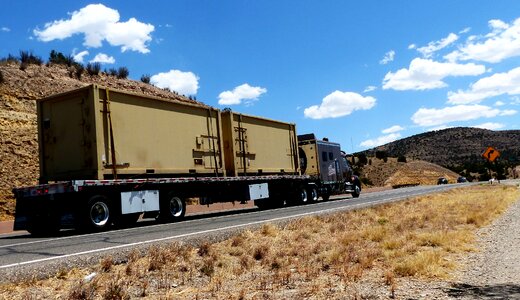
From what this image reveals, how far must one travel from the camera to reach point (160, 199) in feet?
51.8

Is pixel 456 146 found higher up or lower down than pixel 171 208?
higher up

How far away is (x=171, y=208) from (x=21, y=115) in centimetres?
1641

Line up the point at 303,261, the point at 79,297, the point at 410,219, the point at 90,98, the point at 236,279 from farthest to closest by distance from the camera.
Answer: the point at 90,98, the point at 410,219, the point at 303,261, the point at 236,279, the point at 79,297

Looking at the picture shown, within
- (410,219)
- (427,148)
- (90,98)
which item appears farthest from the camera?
(427,148)

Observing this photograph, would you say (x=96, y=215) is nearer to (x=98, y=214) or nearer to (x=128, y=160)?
(x=98, y=214)

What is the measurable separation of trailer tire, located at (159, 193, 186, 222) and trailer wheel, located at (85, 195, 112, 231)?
219 cm

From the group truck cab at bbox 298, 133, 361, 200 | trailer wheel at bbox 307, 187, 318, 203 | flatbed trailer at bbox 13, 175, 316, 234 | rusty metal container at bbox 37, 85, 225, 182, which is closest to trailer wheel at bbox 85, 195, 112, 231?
flatbed trailer at bbox 13, 175, 316, 234

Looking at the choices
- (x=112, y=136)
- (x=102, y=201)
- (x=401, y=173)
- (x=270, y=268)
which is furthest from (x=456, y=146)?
(x=270, y=268)

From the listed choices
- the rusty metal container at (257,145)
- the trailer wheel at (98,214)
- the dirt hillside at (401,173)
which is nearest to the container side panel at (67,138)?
the trailer wheel at (98,214)

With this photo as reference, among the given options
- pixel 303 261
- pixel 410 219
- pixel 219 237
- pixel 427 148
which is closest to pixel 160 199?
pixel 219 237

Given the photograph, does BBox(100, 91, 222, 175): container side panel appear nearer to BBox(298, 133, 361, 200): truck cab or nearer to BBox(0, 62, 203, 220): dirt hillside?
BBox(298, 133, 361, 200): truck cab

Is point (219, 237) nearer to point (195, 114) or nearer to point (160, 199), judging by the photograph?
point (160, 199)

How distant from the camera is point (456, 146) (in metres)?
107

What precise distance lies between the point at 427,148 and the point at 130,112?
10076cm
